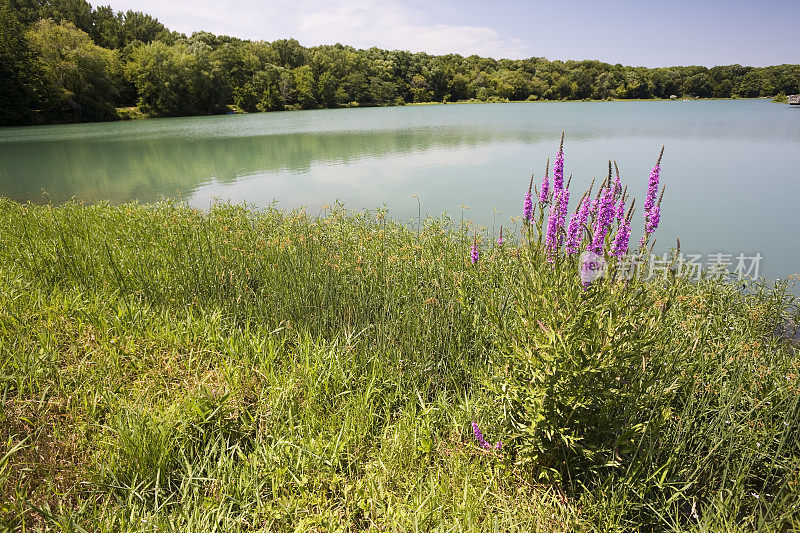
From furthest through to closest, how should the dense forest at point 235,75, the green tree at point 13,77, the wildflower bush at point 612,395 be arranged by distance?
the dense forest at point 235,75 < the green tree at point 13,77 < the wildflower bush at point 612,395

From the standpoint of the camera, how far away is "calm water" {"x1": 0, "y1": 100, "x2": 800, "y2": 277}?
8.87 metres

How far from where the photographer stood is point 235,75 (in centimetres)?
5556

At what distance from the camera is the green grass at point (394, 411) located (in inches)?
75.9

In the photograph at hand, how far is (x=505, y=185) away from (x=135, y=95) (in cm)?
5291

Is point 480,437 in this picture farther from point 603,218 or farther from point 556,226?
point 603,218

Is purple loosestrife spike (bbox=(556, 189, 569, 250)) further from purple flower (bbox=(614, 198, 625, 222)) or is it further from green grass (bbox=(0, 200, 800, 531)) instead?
purple flower (bbox=(614, 198, 625, 222))

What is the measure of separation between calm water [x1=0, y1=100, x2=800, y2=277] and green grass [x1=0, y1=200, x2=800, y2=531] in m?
4.70

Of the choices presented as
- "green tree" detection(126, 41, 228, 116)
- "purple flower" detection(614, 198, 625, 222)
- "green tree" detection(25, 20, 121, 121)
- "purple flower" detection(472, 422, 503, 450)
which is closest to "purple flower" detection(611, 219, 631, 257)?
"purple flower" detection(614, 198, 625, 222)

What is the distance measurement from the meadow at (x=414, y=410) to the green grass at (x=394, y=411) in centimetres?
2

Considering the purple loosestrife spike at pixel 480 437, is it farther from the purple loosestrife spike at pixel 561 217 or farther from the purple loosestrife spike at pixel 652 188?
the purple loosestrife spike at pixel 652 188

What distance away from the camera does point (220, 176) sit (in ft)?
46.3

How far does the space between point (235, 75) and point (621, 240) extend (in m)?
64.2

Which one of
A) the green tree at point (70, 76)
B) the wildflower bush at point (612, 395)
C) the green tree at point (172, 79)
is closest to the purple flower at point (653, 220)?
the wildflower bush at point (612, 395)

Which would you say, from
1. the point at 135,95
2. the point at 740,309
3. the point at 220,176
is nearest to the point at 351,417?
the point at 740,309
